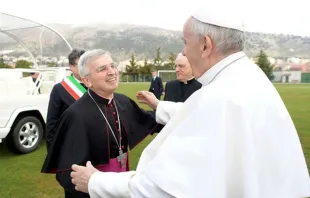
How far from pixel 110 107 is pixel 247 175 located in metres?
1.51

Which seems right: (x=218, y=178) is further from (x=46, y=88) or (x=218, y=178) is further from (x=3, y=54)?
(x=3, y=54)

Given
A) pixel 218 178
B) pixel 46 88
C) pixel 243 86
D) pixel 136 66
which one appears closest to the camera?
pixel 218 178

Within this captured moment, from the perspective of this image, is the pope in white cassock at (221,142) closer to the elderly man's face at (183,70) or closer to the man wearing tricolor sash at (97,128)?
the man wearing tricolor sash at (97,128)

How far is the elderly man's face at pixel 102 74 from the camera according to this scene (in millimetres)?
2523

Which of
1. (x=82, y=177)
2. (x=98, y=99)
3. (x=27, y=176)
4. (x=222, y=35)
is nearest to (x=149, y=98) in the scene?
(x=98, y=99)

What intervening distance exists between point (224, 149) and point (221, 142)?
31 mm

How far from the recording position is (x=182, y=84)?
4.86 meters

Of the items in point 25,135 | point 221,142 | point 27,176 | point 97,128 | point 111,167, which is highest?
point 221,142

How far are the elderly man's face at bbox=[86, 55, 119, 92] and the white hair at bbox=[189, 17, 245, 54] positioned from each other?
1.17 m

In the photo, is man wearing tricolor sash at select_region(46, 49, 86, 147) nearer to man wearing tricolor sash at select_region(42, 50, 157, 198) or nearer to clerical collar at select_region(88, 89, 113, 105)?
man wearing tricolor sash at select_region(42, 50, 157, 198)

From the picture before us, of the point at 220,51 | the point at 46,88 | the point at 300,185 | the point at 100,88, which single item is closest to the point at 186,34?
the point at 220,51

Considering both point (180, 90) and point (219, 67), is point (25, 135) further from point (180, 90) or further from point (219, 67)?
point (219, 67)

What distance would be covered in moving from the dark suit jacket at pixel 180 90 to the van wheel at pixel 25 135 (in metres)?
3.09

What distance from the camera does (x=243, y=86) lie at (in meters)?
1.38
